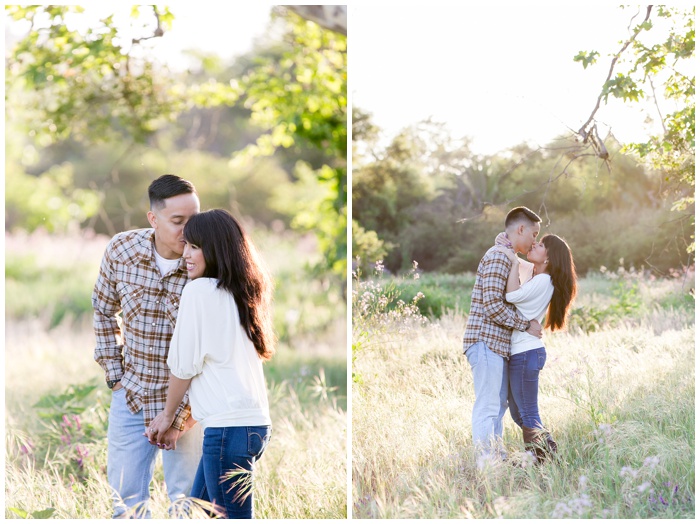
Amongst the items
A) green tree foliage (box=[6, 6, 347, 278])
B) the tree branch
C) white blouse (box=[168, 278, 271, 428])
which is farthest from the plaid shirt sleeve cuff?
green tree foliage (box=[6, 6, 347, 278])

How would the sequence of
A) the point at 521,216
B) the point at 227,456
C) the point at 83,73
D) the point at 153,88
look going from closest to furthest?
the point at 227,456
the point at 521,216
the point at 83,73
the point at 153,88

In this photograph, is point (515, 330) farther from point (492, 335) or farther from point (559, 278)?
point (559, 278)

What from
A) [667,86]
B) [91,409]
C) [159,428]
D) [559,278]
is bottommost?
[91,409]

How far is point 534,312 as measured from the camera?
336 centimetres

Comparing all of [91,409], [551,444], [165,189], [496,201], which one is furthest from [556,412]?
[91,409]

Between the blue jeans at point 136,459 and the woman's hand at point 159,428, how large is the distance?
12 centimetres

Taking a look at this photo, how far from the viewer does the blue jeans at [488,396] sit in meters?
3.34

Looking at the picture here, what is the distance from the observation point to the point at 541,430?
3.34 metres

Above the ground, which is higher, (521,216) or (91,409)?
(521,216)

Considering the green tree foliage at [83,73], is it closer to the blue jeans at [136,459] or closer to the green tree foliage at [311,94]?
the green tree foliage at [311,94]

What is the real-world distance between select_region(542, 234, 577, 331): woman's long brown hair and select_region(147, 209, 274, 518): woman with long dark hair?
1.41 meters

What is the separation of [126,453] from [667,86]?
2968mm

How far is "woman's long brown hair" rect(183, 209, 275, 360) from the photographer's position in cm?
268

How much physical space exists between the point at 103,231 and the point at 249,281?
13.3 meters
